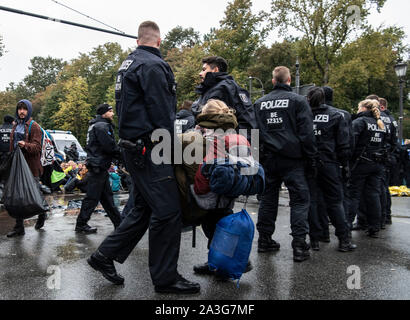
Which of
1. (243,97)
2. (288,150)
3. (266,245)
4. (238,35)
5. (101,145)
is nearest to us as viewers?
(243,97)

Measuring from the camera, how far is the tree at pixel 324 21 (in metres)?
29.2

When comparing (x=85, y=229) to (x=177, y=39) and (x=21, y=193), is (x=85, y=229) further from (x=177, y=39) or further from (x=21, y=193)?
(x=177, y=39)

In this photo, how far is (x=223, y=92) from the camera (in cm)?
431

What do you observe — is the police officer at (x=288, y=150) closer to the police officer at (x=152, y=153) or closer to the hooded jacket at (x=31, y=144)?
the police officer at (x=152, y=153)

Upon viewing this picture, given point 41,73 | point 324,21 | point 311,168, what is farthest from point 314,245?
point 41,73

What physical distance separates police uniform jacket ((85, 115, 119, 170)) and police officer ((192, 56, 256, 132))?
79.7 inches

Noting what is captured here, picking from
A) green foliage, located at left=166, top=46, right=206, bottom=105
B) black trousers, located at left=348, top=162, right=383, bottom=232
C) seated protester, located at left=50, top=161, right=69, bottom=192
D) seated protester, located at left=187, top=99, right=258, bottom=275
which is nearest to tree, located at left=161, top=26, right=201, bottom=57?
green foliage, located at left=166, top=46, right=206, bottom=105

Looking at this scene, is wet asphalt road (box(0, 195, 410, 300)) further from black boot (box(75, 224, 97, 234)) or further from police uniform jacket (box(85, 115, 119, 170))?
police uniform jacket (box(85, 115, 119, 170))

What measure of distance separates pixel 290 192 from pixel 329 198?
74 cm

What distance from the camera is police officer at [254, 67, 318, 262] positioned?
4.64 m

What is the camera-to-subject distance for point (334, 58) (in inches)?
1204

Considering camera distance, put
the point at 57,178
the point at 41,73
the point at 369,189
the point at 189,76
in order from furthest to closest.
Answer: the point at 41,73
the point at 189,76
the point at 57,178
the point at 369,189
